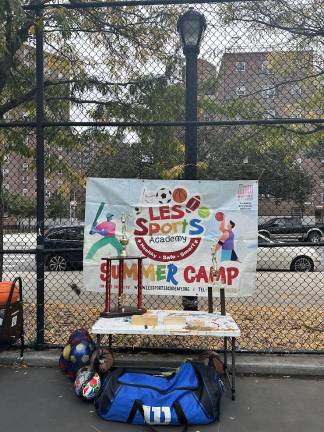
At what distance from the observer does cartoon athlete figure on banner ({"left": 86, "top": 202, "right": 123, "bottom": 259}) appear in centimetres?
470

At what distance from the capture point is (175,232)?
4.66 m

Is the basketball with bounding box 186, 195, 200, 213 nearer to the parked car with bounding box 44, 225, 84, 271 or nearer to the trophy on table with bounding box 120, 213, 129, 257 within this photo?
the trophy on table with bounding box 120, 213, 129, 257

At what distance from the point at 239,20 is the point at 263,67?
718 mm

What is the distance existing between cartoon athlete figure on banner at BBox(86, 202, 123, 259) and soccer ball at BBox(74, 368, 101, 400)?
1.32 m

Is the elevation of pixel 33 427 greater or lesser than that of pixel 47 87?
lesser

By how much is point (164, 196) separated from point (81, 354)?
1.74 meters

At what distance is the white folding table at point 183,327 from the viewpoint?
3.81 metres

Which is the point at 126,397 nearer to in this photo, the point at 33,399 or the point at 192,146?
the point at 33,399

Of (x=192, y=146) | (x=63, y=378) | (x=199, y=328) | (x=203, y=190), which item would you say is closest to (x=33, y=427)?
(x=63, y=378)

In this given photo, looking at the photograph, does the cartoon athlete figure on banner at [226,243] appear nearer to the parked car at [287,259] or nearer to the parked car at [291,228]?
the parked car at [291,228]

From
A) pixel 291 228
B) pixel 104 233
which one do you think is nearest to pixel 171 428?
pixel 104 233

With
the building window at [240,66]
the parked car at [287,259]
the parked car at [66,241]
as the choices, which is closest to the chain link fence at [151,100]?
the building window at [240,66]

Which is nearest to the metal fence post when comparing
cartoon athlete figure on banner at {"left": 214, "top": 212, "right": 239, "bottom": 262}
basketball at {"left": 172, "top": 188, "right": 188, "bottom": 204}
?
basketball at {"left": 172, "top": 188, "right": 188, "bottom": 204}

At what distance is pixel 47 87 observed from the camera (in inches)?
254
